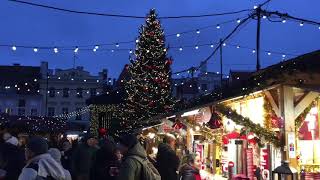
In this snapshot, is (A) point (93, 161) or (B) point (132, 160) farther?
(A) point (93, 161)

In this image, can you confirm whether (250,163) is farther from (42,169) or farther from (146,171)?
(42,169)

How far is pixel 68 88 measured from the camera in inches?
3012

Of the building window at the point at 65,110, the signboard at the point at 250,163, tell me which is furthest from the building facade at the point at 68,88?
the signboard at the point at 250,163

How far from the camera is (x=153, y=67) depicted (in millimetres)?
28938

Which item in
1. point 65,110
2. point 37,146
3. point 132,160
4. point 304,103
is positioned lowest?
point 132,160

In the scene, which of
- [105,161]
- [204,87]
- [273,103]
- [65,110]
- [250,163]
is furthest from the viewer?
[65,110]

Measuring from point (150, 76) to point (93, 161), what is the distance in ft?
65.0

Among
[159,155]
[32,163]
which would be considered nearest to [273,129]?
[159,155]

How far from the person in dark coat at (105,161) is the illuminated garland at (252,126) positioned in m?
2.63

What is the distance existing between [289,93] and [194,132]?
7531mm

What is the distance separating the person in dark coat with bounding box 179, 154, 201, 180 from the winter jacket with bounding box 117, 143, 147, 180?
11.7 ft

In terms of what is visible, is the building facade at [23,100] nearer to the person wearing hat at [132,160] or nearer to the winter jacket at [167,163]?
the winter jacket at [167,163]

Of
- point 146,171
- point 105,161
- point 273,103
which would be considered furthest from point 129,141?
point 273,103

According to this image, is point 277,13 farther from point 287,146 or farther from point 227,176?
point 287,146
